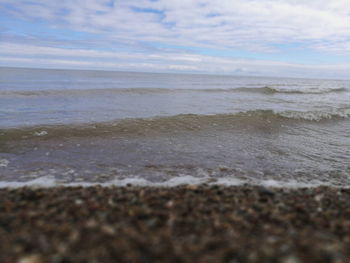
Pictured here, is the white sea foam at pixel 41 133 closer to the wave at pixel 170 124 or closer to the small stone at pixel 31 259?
the wave at pixel 170 124

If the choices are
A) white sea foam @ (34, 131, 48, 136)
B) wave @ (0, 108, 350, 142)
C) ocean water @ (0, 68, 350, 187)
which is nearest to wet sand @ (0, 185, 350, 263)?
ocean water @ (0, 68, 350, 187)

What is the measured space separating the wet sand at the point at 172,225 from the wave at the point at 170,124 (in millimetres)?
5384

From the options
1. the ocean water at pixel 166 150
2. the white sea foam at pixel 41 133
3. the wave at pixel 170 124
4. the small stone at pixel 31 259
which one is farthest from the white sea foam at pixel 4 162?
the small stone at pixel 31 259

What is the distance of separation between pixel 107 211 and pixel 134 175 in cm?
257

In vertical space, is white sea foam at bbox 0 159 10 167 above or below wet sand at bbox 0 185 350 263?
below

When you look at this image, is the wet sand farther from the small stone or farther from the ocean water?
the ocean water

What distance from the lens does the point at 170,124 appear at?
Answer: 461 inches

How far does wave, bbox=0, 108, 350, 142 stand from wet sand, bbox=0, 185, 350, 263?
538cm

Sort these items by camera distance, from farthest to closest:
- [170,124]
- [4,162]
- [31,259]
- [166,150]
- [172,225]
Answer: [170,124] < [166,150] < [4,162] < [172,225] < [31,259]

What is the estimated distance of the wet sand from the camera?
2.45m

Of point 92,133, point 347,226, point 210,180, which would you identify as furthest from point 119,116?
point 347,226

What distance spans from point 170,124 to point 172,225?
343 inches

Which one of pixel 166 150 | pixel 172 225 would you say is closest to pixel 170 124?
pixel 166 150

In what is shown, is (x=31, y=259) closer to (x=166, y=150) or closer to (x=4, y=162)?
(x=4, y=162)
